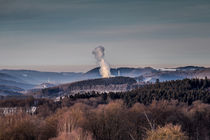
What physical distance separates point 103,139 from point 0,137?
1237 inches

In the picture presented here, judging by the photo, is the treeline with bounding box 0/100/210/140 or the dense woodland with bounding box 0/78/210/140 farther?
the dense woodland with bounding box 0/78/210/140

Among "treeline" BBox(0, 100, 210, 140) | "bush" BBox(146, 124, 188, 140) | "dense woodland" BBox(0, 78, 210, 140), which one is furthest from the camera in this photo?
"dense woodland" BBox(0, 78, 210, 140)

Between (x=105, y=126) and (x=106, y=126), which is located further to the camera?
(x=105, y=126)

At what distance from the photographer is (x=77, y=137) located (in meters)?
63.4

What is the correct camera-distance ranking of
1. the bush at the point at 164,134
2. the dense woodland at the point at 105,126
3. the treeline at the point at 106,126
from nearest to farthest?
the bush at the point at 164,134, the treeline at the point at 106,126, the dense woodland at the point at 105,126

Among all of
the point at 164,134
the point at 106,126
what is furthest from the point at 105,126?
the point at 164,134

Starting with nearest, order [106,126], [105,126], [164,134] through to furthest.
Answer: [164,134] < [106,126] < [105,126]

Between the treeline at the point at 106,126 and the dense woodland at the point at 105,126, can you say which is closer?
the treeline at the point at 106,126

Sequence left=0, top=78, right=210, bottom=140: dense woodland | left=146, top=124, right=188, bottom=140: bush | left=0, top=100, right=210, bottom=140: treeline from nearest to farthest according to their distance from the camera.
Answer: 1. left=146, top=124, right=188, bottom=140: bush
2. left=0, top=100, right=210, bottom=140: treeline
3. left=0, top=78, right=210, bottom=140: dense woodland

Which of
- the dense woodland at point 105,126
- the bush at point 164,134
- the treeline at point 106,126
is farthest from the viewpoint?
the dense woodland at point 105,126

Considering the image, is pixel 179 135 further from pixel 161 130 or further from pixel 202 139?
pixel 202 139

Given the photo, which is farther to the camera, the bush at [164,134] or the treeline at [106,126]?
the treeline at [106,126]

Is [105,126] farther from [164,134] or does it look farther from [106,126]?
[164,134]

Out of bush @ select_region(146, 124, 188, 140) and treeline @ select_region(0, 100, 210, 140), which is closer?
bush @ select_region(146, 124, 188, 140)
